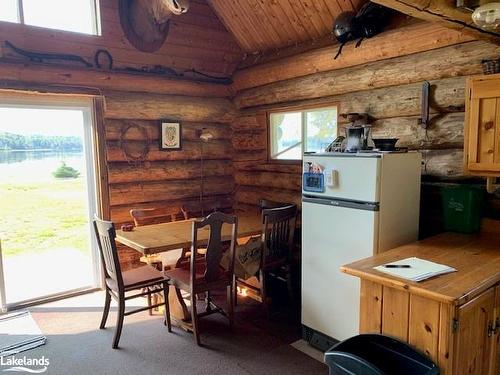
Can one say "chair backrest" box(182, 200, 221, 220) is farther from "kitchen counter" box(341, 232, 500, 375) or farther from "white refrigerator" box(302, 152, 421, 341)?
"kitchen counter" box(341, 232, 500, 375)

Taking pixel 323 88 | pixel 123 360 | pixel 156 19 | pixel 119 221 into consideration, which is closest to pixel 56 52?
pixel 156 19

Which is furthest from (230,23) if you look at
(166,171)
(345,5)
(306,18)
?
(166,171)

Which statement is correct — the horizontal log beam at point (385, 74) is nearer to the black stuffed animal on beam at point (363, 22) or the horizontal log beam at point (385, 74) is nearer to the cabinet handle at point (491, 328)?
the black stuffed animal on beam at point (363, 22)

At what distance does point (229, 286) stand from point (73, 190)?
6.61 feet

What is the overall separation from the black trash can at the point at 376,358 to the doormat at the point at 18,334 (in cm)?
242

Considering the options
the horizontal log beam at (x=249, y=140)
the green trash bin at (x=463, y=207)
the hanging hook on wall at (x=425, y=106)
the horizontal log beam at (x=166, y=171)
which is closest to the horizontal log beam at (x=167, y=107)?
the horizontal log beam at (x=249, y=140)

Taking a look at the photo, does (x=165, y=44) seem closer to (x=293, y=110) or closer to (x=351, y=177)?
(x=293, y=110)

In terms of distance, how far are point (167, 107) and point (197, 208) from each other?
1.24 m

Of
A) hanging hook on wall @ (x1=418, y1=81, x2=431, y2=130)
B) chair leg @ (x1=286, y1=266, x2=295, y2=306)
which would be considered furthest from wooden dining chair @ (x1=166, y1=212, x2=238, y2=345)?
hanging hook on wall @ (x1=418, y1=81, x2=431, y2=130)

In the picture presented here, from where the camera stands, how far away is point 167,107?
14.4 feet

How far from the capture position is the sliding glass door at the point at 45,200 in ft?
12.1

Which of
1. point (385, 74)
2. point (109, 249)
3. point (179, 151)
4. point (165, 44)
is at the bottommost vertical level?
point (109, 249)

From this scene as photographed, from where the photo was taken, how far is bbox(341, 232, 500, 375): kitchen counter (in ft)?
5.70

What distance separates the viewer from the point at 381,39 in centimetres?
321
